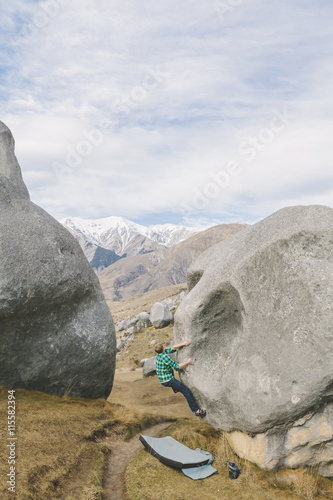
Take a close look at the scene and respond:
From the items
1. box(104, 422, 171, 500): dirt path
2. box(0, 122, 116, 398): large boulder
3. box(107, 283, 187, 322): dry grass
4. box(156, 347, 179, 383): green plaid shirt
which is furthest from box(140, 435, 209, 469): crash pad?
box(107, 283, 187, 322): dry grass

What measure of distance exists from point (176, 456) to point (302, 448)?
351 centimetres

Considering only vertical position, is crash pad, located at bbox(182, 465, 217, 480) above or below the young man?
below

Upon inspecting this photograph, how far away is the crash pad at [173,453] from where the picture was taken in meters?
9.93

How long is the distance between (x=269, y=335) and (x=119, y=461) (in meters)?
5.72

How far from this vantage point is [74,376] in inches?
516

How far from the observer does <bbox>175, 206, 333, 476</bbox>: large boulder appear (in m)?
9.55

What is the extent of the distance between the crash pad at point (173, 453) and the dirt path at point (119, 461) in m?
0.65

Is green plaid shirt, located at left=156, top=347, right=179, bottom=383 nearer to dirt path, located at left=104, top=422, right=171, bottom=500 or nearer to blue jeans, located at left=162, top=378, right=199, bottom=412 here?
blue jeans, located at left=162, top=378, right=199, bottom=412

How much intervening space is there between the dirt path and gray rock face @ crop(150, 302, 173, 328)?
2764 centimetres

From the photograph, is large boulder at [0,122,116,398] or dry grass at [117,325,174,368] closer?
large boulder at [0,122,116,398]

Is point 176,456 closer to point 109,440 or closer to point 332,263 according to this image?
point 109,440

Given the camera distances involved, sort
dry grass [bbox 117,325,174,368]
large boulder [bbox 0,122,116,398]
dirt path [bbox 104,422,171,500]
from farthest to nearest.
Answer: dry grass [bbox 117,325,174,368]
large boulder [bbox 0,122,116,398]
dirt path [bbox 104,422,171,500]

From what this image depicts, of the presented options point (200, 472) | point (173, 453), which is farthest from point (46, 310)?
point (200, 472)

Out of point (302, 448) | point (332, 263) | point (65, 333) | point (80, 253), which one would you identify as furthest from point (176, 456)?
point (80, 253)
